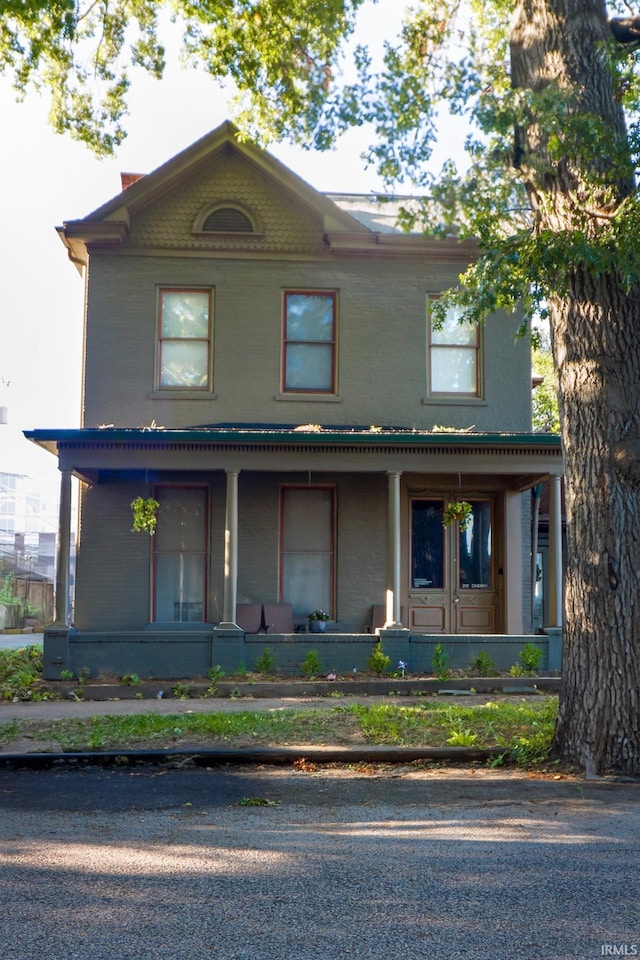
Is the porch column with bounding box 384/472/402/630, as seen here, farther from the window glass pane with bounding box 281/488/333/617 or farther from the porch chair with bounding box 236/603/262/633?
the porch chair with bounding box 236/603/262/633

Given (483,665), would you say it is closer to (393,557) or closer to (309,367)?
(393,557)

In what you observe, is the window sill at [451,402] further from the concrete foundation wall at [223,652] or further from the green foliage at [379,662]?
the green foliage at [379,662]

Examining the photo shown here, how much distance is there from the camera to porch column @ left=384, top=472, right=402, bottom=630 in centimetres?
1414

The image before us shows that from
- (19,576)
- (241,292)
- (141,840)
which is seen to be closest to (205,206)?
(241,292)

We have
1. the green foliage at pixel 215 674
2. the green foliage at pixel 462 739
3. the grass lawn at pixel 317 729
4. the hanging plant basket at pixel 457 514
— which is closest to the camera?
the green foliage at pixel 462 739

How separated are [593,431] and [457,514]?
667 cm

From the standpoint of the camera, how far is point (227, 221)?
1617 cm

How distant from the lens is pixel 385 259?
642 inches

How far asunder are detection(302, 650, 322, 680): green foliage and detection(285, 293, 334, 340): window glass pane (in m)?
5.67

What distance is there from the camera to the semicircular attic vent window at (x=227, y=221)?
16.1 m

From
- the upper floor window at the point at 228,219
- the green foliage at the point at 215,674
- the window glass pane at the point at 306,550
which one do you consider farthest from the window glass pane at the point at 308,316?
the green foliage at the point at 215,674

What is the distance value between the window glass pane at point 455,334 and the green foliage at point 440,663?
5.54 meters

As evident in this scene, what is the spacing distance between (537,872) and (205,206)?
13.4 metres

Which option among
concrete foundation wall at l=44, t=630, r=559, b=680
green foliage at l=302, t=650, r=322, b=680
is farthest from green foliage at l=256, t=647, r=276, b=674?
green foliage at l=302, t=650, r=322, b=680
